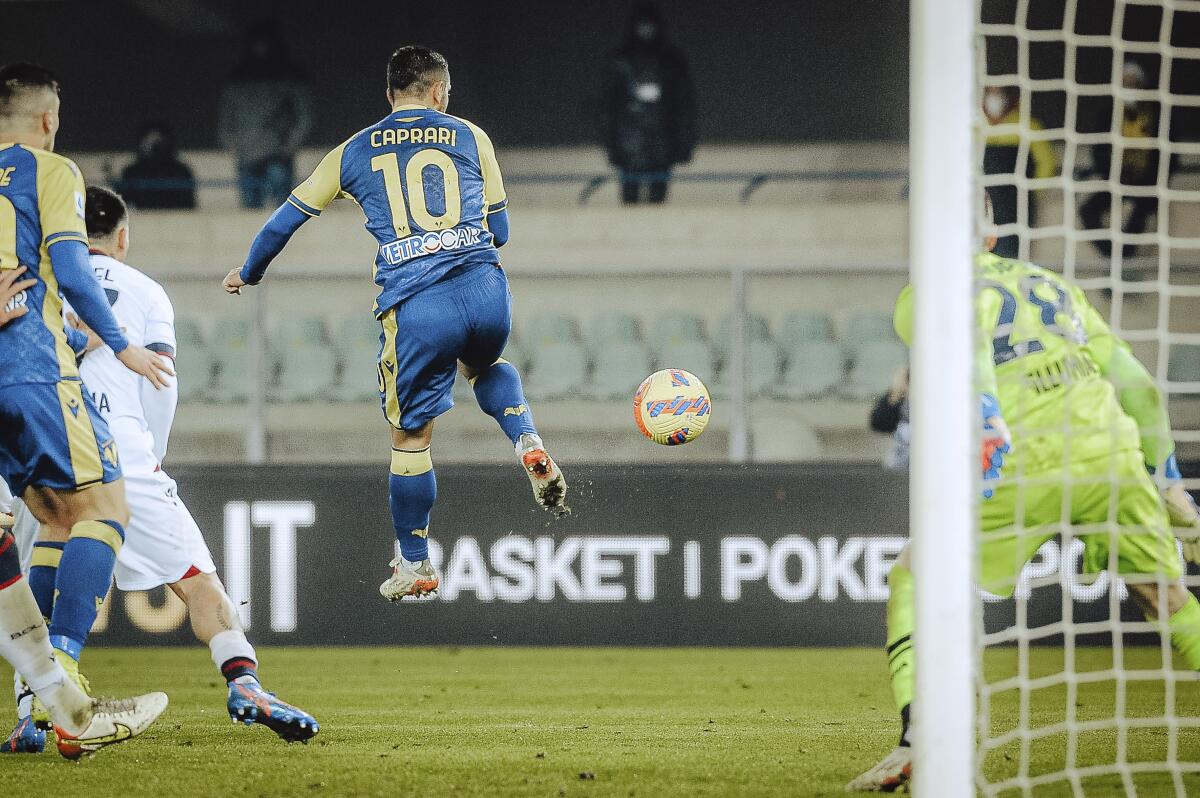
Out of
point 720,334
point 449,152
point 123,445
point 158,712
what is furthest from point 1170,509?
point 720,334

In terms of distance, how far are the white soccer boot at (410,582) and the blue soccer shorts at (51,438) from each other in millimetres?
1225

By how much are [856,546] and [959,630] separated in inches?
180

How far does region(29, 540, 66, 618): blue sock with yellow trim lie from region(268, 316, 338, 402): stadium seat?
3.71 metres

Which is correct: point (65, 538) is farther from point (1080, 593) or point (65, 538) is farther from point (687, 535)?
point (1080, 593)

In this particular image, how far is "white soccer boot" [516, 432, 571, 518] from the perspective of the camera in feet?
15.5

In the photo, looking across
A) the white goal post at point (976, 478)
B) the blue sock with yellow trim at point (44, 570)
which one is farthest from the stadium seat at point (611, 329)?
the blue sock with yellow trim at point (44, 570)

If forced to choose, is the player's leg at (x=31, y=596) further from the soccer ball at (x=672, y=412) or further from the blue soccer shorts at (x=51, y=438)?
the soccer ball at (x=672, y=412)

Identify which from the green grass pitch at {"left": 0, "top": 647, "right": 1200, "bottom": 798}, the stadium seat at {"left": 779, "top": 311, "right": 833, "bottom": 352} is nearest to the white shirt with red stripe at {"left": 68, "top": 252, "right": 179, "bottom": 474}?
the green grass pitch at {"left": 0, "top": 647, "right": 1200, "bottom": 798}

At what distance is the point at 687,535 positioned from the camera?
24.2 feet

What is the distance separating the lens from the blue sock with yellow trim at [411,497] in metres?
4.91

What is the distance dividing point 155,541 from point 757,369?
413cm

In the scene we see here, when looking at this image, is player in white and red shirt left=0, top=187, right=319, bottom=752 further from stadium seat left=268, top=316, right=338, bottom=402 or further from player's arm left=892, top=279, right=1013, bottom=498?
stadium seat left=268, top=316, right=338, bottom=402

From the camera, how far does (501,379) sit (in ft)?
16.5

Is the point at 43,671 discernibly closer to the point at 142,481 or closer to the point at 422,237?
the point at 142,481
